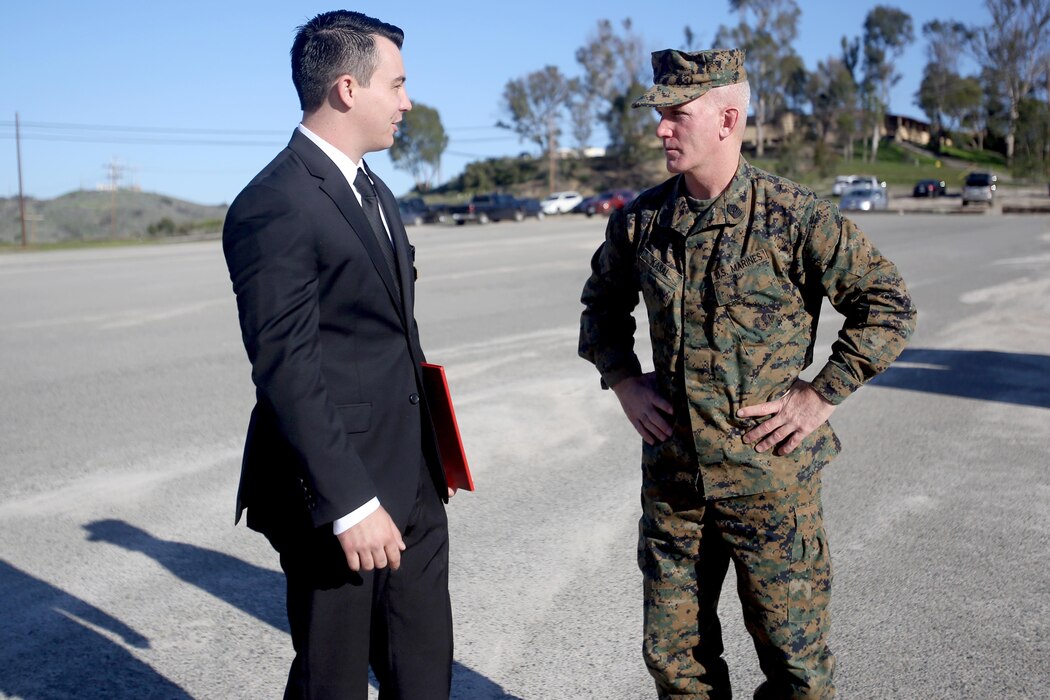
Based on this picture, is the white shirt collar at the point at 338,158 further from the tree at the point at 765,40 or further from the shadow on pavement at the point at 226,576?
the tree at the point at 765,40

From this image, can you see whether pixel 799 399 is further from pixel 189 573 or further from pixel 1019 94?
pixel 1019 94

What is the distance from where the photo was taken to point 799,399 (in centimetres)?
263

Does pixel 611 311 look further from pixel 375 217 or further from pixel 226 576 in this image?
pixel 226 576

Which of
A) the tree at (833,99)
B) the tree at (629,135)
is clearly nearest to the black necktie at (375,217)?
the tree at (629,135)

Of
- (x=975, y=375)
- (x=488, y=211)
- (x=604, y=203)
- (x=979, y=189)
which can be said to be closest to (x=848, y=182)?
(x=979, y=189)

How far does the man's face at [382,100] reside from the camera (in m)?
2.41

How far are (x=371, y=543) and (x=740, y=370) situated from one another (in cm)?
108

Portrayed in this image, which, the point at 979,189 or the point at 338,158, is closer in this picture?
the point at 338,158

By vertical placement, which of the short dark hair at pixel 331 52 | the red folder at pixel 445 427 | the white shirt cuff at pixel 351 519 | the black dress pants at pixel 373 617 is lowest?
the black dress pants at pixel 373 617

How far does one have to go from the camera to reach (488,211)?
4944 centimetres

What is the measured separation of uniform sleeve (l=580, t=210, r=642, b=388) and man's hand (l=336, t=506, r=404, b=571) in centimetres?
88

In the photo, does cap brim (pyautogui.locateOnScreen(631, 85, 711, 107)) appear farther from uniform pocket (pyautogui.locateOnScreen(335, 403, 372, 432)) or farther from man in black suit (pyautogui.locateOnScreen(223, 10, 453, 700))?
uniform pocket (pyautogui.locateOnScreen(335, 403, 372, 432))

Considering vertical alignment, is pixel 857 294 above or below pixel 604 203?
below

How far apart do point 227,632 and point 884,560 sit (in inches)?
115
